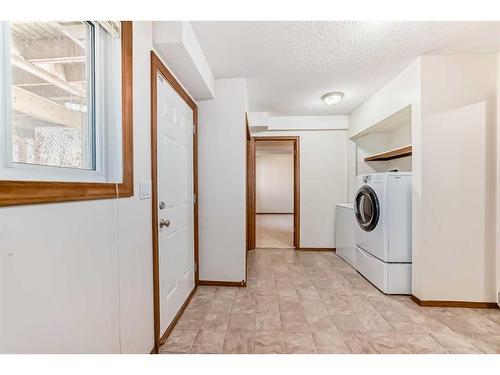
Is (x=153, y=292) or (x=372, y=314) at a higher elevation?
(x=153, y=292)

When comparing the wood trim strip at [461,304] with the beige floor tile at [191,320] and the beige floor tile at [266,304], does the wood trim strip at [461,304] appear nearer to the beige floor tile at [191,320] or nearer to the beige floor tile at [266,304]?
the beige floor tile at [266,304]

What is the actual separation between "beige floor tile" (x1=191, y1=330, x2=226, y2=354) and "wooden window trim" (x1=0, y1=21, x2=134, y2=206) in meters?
1.15

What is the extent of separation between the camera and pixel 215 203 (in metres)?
2.67

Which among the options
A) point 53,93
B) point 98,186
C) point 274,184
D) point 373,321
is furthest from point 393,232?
point 274,184

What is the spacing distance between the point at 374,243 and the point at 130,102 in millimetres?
2663

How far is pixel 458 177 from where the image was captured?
216cm

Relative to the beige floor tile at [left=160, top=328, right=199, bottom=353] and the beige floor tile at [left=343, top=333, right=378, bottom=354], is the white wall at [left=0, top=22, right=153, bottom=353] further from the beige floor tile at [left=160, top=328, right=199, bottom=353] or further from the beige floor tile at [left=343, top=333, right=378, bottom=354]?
the beige floor tile at [left=343, top=333, right=378, bottom=354]

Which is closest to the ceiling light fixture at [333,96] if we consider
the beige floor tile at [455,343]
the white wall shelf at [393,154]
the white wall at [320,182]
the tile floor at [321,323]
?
the white wall shelf at [393,154]

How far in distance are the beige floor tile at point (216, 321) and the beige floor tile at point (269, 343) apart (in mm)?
291

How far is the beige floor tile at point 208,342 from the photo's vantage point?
5.31ft

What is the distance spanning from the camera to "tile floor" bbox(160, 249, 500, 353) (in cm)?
165

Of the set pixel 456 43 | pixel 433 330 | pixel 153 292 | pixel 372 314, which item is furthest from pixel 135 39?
pixel 433 330
